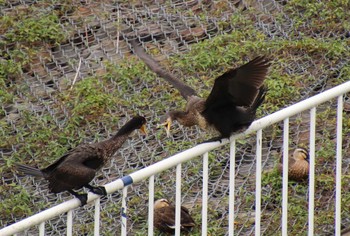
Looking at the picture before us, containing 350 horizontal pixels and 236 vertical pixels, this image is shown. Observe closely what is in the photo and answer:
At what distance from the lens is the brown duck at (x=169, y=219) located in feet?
22.4

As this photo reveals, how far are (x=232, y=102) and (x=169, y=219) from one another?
1230mm

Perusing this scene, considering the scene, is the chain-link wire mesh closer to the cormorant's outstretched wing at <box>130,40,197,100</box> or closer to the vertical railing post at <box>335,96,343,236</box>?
the cormorant's outstretched wing at <box>130,40,197,100</box>

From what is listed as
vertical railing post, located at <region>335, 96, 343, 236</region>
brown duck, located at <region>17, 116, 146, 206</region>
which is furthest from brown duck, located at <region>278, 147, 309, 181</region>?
brown duck, located at <region>17, 116, 146, 206</region>

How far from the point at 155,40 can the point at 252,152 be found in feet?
5.39

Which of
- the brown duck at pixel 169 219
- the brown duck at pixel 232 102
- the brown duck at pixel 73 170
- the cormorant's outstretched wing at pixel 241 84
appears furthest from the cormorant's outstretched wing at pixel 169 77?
the brown duck at pixel 73 170

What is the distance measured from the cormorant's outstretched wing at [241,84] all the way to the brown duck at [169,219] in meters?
1.05

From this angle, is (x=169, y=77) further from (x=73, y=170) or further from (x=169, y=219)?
(x=73, y=170)

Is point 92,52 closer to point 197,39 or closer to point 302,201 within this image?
point 197,39

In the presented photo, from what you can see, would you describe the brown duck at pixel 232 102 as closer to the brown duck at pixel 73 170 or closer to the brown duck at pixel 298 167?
the brown duck at pixel 73 170

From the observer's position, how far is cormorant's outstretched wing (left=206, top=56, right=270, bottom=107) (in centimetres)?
549

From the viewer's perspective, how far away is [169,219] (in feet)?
22.6

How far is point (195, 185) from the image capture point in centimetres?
733

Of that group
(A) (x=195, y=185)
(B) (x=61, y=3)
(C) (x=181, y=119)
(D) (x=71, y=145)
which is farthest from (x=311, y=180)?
(B) (x=61, y=3)

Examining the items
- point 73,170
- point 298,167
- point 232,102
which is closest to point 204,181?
point 73,170
